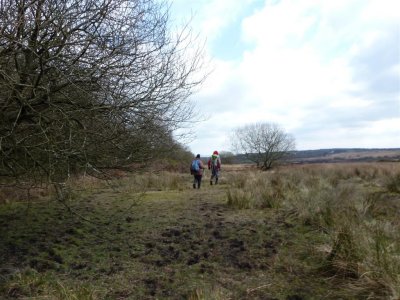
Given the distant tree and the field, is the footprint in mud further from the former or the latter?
the distant tree

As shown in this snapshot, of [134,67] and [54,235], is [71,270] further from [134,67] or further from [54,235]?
[134,67]

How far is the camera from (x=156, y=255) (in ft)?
19.6

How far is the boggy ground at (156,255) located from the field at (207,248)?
0.01 m

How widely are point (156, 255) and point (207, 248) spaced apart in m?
0.75

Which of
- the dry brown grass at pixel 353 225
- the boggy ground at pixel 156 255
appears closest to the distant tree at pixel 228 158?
the dry brown grass at pixel 353 225

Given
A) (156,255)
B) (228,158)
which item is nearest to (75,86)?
(156,255)

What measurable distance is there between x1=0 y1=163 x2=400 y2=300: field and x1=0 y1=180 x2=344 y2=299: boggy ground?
0.01m

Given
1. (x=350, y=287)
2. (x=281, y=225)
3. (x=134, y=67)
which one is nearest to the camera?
(x=350, y=287)

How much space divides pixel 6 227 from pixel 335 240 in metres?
5.09

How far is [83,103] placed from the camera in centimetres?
543

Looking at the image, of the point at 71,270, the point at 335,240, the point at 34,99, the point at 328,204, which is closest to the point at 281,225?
the point at 328,204

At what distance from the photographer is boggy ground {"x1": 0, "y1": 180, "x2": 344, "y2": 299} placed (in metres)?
4.73

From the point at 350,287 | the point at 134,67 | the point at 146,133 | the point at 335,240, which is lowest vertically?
the point at 350,287

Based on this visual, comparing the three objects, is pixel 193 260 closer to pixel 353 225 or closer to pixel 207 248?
pixel 207 248
